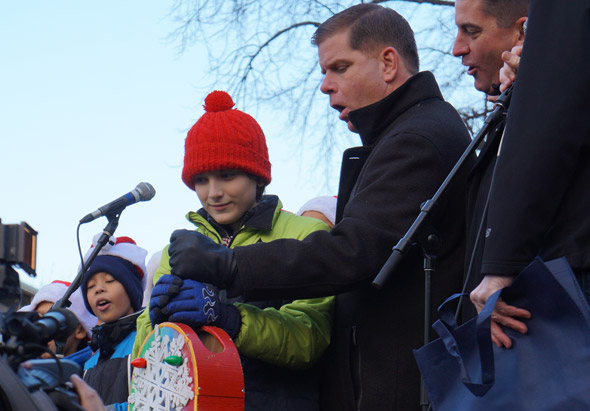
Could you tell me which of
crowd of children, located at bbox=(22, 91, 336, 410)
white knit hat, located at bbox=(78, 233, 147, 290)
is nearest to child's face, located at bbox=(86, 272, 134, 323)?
crowd of children, located at bbox=(22, 91, 336, 410)

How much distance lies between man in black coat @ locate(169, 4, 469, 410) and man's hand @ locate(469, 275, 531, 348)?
2.06 ft

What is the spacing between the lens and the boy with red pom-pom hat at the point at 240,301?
9.85ft

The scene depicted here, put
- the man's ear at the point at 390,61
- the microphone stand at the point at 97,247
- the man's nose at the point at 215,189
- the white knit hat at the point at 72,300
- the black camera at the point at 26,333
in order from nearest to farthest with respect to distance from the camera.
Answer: the black camera at the point at 26,333 < the man's ear at the point at 390,61 < the man's nose at the point at 215,189 < the microphone stand at the point at 97,247 < the white knit hat at the point at 72,300

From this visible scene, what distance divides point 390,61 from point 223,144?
83 centimetres

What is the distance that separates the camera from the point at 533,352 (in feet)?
6.81

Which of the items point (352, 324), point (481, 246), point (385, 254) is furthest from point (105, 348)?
point (481, 246)

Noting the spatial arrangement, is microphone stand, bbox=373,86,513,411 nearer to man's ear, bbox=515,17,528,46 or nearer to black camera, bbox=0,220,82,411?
man's ear, bbox=515,17,528,46

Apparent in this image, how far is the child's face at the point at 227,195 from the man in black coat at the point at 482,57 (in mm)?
1162

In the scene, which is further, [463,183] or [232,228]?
[232,228]

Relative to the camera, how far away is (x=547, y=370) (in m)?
2.01

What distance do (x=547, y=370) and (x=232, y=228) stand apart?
6.34 ft

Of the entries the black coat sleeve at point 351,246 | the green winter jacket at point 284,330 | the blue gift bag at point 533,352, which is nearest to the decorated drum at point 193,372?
the green winter jacket at point 284,330

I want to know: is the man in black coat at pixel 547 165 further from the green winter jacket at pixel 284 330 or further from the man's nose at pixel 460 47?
the green winter jacket at pixel 284 330

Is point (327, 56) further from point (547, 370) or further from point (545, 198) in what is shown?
point (547, 370)
